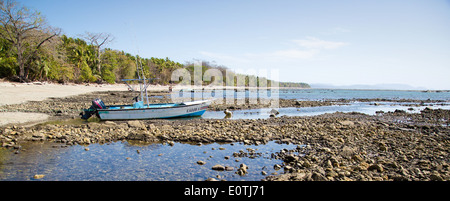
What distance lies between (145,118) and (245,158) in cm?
1147

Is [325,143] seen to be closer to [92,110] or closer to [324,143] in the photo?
[324,143]

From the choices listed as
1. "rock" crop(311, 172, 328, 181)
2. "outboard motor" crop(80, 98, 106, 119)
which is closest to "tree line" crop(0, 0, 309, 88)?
"outboard motor" crop(80, 98, 106, 119)

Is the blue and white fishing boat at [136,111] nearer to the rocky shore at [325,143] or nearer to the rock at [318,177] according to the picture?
the rocky shore at [325,143]

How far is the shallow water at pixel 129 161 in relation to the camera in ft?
25.9

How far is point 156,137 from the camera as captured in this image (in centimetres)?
1266

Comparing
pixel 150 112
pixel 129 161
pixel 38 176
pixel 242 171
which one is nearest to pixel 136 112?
pixel 150 112

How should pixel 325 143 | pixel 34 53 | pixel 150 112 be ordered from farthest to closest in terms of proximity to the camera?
pixel 34 53 < pixel 150 112 < pixel 325 143

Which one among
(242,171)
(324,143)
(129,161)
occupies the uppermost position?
(324,143)

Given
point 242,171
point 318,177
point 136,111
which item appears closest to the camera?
point 318,177

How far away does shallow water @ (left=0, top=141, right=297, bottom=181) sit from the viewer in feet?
25.9

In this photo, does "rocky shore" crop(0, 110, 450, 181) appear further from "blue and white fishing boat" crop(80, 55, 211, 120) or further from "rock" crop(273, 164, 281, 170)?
"blue and white fishing boat" crop(80, 55, 211, 120)

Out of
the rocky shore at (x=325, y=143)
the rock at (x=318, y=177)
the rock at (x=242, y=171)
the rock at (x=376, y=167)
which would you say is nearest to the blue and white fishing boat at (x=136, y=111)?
the rocky shore at (x=325, y=143)

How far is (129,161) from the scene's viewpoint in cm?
938
